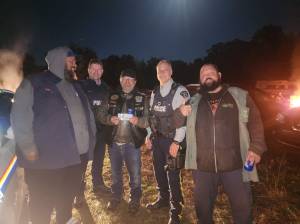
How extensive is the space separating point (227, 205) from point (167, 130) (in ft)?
5.32

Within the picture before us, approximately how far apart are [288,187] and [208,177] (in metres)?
2.69

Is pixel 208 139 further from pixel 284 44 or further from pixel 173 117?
pixel 284 44

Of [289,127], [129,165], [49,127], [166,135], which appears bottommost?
[129,165]

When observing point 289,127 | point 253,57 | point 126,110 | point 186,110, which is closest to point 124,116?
point 126,110

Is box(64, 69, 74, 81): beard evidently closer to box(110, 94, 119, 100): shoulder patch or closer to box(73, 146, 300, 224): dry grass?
box(110, 94, 119, 100): shoulder patch

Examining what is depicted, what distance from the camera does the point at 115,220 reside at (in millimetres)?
4668

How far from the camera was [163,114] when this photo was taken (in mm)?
4438

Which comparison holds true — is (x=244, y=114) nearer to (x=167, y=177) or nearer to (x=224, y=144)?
(x=224, y=144)

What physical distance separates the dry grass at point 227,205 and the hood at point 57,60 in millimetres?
2453

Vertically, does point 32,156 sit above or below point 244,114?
below

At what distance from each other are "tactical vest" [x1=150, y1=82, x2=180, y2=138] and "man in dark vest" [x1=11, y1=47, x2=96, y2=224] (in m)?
1.40

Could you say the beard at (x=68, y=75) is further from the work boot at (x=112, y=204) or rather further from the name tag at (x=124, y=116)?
the work boot at (x=112, y=204)

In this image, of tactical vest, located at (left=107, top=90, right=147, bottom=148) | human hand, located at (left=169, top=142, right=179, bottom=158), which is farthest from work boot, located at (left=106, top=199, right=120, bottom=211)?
human hand, located at (left=169, top=142, right=179, bottom=158)

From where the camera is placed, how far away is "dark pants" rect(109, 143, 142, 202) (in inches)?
191
